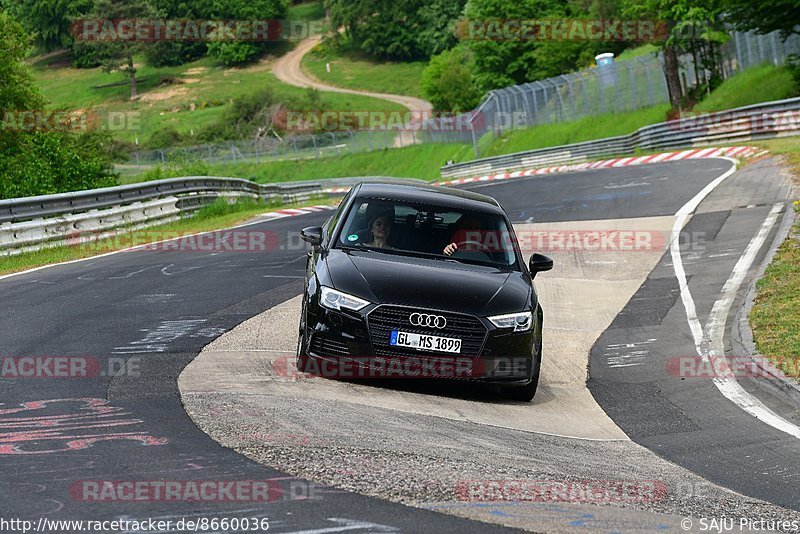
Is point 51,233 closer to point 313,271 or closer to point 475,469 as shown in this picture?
point 313,271

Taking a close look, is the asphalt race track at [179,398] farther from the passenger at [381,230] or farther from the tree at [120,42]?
the tree at [120,42]

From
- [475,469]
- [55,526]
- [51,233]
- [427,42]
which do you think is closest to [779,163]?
[51,233]

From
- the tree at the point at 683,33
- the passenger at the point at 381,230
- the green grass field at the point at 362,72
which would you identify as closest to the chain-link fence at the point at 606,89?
the tree at the point at 683,33

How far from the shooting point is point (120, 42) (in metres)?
135

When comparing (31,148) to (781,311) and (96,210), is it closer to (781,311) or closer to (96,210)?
(96,210)

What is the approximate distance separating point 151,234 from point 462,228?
15.2 metres

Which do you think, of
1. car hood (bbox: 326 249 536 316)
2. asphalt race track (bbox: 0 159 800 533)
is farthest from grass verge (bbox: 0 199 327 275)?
car hood (bbox: 326 249 536 316)

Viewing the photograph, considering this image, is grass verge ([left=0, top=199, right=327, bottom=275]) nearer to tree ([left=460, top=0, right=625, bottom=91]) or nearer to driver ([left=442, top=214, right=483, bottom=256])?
driver ([left=442, top=214, right=483, bottom=256])

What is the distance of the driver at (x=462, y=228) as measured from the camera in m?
10.4

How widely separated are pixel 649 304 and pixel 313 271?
6657mm

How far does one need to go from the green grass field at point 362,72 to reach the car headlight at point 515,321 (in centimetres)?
11888

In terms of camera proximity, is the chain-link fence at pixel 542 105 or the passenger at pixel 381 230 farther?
the chain-link fence at pixel 542 105

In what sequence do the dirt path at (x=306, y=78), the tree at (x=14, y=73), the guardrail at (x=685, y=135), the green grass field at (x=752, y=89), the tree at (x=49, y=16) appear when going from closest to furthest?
the guardrail at (x=685, y=135) < the green grass field at (x=752, y=89) < the tree at (x=14, y=73) < the dirt path at (x=306, y=78) < the tree at (x=49, y=16)

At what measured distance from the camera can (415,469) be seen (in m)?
6.61
